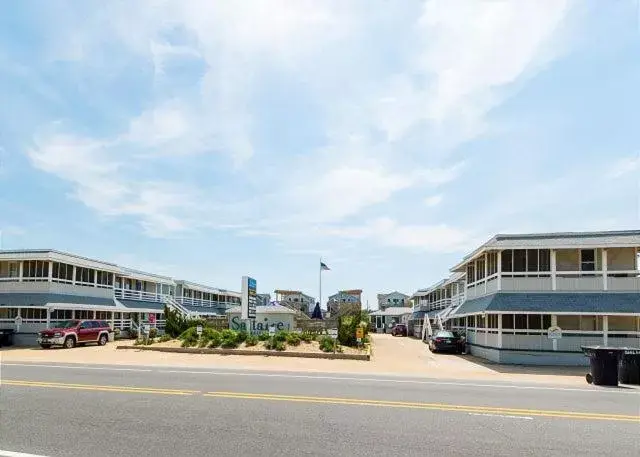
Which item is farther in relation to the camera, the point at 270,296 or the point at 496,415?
the point at 270,296

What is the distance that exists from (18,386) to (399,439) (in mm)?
10047

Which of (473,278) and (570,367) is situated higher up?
(473,278)

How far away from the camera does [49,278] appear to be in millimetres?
33781

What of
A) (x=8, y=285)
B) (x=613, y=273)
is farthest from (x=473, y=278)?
(x=8, y=285)

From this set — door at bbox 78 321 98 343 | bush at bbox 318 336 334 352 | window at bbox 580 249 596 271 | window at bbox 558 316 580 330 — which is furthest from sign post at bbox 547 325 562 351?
door at bbox 78 321 98 343

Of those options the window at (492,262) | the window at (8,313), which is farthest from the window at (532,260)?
the window at (8,313)

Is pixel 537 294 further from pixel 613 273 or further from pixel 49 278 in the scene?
pixel 49 278

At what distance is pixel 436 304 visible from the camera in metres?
54.3

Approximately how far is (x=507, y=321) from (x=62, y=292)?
1063 inches

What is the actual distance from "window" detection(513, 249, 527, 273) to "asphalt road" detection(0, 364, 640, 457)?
11304mm

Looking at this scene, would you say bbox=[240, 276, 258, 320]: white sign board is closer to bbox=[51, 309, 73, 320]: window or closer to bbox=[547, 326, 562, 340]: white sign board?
bbox=[51, 309, 73, 320]: window

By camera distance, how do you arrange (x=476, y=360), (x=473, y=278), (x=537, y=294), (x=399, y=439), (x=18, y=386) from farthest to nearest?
(x=473, y=278)
(x=476, y=360)
(x=537, y=294)
(x=18, y=386)
(x=399, y=439)

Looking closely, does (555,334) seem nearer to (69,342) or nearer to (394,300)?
(69,342)

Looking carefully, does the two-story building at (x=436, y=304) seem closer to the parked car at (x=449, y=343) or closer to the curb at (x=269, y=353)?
the parked car at (x=449, y=343)
